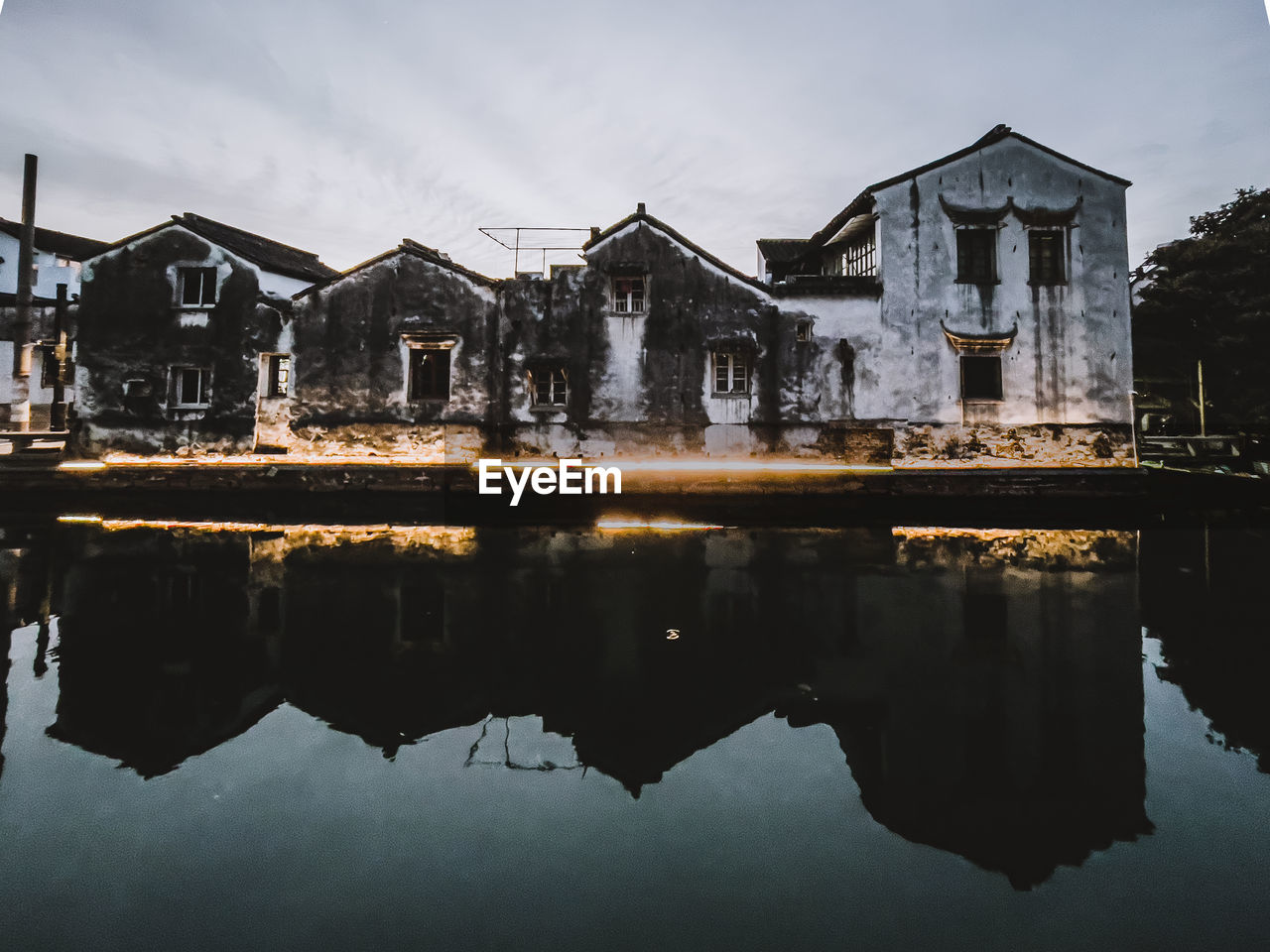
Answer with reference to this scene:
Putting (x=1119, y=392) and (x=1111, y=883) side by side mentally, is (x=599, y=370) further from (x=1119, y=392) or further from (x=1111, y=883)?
(x=1111, y=883)

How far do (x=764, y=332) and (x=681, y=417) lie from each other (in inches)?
136

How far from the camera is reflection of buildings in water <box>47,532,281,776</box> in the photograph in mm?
3260

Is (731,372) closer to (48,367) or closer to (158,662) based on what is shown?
(158,662)

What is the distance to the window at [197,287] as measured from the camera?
18.5 meters

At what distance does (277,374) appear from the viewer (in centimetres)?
1847

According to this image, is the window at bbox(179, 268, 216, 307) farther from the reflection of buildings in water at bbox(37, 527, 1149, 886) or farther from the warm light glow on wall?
the warm light glow on wall

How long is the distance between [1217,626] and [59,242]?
39.3m

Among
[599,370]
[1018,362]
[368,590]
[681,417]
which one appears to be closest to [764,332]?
[681,417]

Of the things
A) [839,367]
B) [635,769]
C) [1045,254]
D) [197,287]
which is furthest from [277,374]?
[1045,254]

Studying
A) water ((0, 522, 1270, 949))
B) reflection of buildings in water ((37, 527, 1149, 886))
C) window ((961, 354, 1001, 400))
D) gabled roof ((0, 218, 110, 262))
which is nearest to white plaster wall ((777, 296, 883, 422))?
window ((961, 354, 1001, 400))

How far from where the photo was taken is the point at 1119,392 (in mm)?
16422

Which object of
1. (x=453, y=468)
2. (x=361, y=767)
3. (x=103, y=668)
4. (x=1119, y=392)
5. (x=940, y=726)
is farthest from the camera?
(x=1119, y=392)

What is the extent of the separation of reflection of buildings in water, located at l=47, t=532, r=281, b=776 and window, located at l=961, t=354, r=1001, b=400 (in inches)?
690

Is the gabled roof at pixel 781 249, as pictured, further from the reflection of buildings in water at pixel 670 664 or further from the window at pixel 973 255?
the reflection of buildings in water at pixel 670 664
